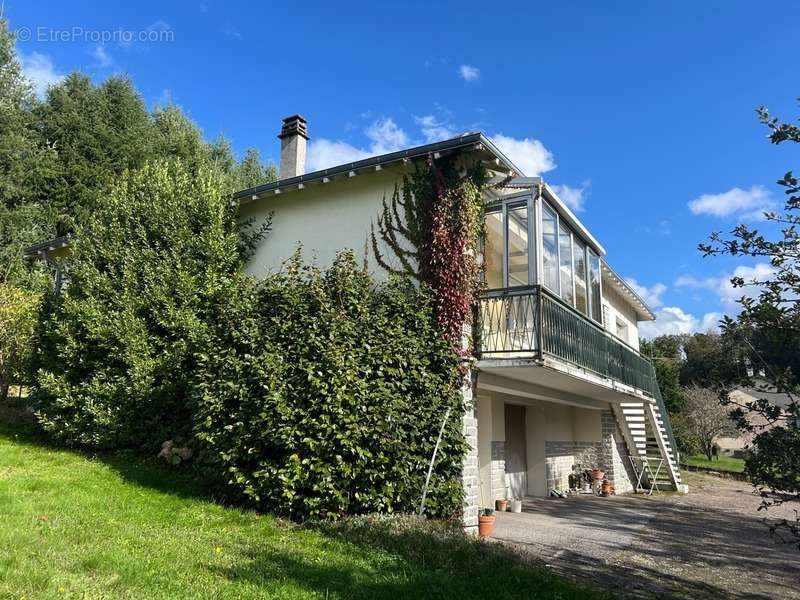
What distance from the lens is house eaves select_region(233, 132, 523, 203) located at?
8914mm

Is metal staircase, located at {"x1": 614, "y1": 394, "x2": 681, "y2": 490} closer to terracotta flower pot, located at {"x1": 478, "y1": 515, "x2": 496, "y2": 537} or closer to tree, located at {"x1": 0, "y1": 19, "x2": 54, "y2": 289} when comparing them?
terracotta flower pot, located at {"x1": 478, "y1": 515, "x2": 496, "y2": 537}

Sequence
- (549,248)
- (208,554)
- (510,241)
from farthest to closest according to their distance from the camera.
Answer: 1. (510,241)
2. (549,248)
3. (208,554)

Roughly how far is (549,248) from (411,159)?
3050mm

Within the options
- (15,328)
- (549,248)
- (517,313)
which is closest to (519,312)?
(517,313)

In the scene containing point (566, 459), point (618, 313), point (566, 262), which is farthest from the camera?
point (618, 313)

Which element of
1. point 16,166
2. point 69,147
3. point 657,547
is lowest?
point 657,547

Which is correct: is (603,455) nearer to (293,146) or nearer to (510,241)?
(510,241)

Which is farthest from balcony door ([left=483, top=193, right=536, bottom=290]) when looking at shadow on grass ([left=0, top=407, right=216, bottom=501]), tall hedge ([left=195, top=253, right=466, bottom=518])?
shadow on grass ([left=0, top=407, right=216, bottom=501])

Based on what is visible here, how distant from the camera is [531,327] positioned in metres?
8.93

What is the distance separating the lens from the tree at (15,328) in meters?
12.4

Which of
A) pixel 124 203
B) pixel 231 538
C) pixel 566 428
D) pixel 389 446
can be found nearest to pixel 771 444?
pixel 389 446

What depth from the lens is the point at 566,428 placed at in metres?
16.3

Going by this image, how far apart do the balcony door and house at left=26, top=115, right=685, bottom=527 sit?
0.08ft

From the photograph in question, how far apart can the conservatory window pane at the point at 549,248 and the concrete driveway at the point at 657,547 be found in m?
4.20
